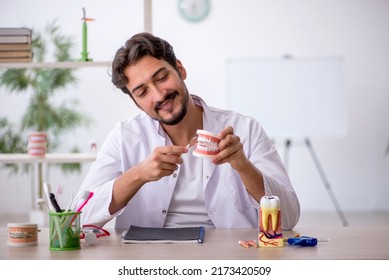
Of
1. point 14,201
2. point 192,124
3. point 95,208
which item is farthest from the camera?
point 14,201

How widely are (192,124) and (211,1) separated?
4.56m

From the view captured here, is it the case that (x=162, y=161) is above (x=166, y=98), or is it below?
below

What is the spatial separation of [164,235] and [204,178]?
52 centimetres

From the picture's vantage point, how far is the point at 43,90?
592 cm

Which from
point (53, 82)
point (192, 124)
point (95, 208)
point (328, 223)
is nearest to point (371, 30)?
point (328, 223)

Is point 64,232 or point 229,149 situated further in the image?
point 229,149

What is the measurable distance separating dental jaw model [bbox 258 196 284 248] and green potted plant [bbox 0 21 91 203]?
4.61m

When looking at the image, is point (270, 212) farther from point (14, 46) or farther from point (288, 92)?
point (288, 92)

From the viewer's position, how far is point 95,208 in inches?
75.4

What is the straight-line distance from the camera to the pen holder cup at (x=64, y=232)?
1.45m

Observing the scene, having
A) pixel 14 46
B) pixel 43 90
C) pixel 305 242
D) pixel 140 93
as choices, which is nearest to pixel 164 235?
pixel 305 242

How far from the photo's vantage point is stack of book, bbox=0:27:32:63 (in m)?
3.18

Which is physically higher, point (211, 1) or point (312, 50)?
point (211, 1)
